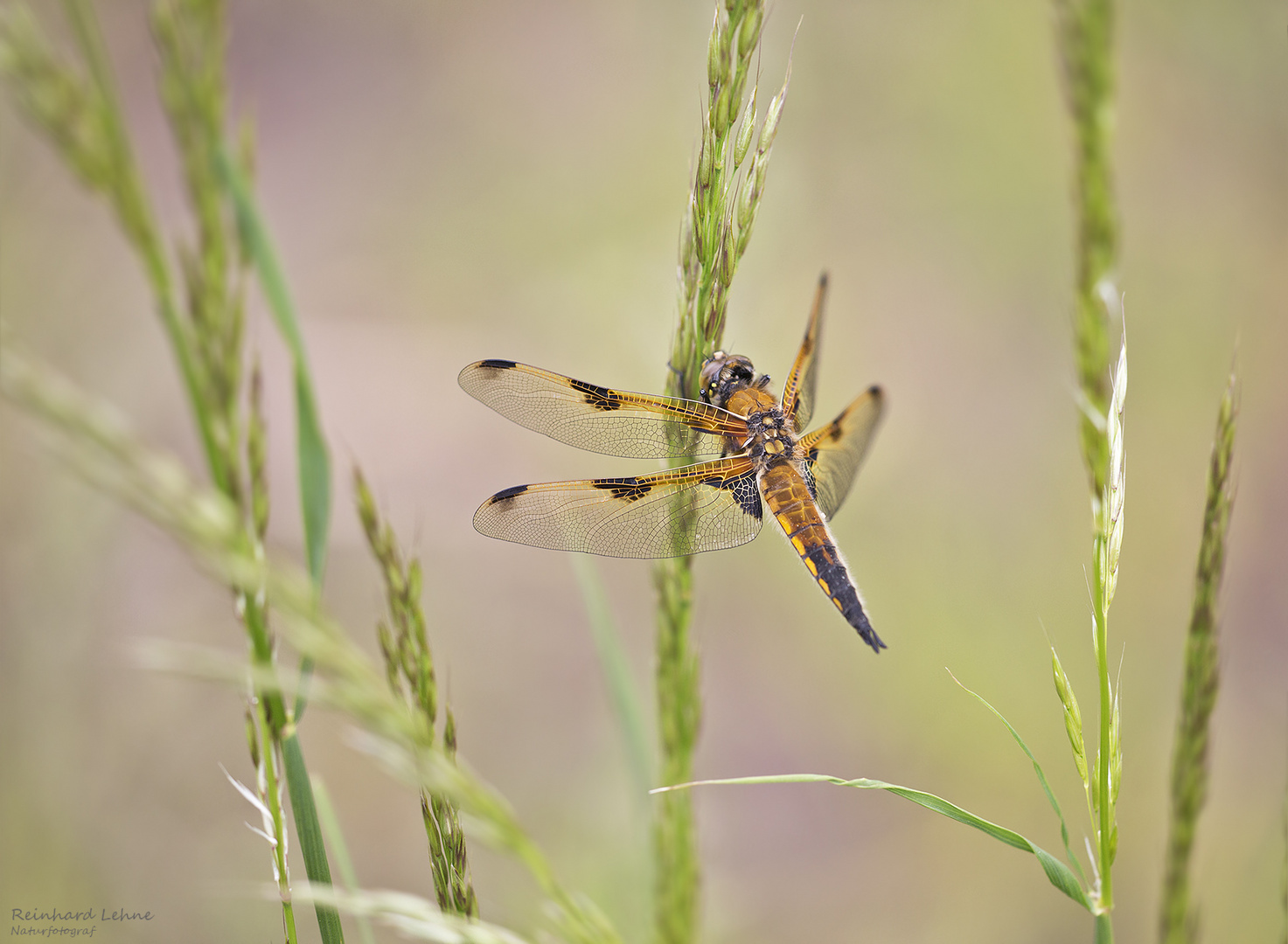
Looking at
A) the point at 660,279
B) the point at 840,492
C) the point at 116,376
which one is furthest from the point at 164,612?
the point at 840,492

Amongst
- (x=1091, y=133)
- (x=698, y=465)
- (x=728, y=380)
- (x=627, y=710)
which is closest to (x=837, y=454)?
(x=728, y=380)

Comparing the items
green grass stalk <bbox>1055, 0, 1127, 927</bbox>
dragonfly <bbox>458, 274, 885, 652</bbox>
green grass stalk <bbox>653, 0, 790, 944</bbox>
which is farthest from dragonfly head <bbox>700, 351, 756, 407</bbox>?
green grass stalk <bbox>1055, 0, 1127, 927</bbox>

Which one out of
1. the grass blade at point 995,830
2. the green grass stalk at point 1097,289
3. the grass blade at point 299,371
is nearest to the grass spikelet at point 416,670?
the grass blade at point 299,371

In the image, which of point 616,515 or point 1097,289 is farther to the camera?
point 616,515

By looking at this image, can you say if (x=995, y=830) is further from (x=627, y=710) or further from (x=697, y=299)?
(x=697, y=299)

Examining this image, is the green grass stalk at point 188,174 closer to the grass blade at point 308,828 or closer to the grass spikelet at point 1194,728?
the grass blade at point 308,828

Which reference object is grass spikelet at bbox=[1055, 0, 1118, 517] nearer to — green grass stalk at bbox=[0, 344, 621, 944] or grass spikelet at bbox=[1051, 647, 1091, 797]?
grass spikelet at bbox=[1051, 647, 1091, 797]

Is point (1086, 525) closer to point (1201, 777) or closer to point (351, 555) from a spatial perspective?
point (1201, 777)
